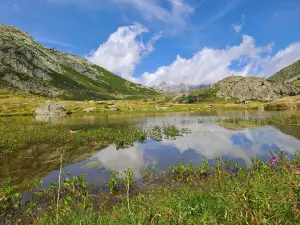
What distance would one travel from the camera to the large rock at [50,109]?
10457cm

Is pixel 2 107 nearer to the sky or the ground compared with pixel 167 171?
nearer to the sky

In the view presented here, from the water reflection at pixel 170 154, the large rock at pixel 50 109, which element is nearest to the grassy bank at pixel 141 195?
the water reflection at pixel 170 154

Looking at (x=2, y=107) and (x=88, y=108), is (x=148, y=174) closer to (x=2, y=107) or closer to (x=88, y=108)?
(x=88, y=108)

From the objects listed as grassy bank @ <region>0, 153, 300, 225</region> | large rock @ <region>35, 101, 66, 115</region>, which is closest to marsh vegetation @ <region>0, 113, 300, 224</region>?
grassy bank @ <region>0, 153, 300, 225</region>

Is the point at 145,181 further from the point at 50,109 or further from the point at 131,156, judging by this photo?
the point at 50,109

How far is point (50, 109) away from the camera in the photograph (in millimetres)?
104938

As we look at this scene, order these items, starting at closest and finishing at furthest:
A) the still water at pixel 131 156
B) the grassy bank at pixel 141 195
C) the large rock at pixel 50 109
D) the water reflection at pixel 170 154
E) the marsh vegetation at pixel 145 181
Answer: the marsh vegetation at pixel 145 181 < the grassy bank at pixel 141 195 < the still water at pixel 131 156 < the water reflection at pixel 170 154 < the large rock at pixel 50 109

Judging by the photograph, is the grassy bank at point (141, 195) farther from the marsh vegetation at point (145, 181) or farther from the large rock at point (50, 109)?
the large rock at point (50, 109)

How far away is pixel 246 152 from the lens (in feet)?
81.2

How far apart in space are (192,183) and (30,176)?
1208cm

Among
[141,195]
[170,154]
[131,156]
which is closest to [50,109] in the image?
[131,156]

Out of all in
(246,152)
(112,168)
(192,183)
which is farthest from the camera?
(246,152)

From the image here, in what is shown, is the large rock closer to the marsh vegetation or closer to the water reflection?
the marsh vegetation

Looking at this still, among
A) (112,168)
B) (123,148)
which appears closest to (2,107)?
(123,148)
